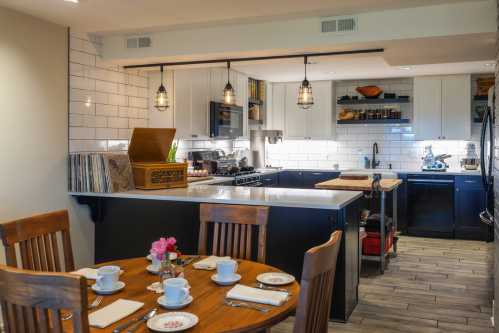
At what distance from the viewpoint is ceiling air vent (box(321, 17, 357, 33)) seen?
12.4ft

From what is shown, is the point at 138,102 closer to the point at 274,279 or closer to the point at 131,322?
the point at 274,279

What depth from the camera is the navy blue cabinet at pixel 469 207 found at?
651 centimetres

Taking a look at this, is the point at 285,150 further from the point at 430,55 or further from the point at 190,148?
the point at 430,55

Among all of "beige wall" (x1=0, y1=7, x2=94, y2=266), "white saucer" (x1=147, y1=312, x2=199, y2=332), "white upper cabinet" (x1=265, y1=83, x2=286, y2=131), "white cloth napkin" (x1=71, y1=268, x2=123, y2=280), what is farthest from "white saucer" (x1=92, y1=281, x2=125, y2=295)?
"white upper cabinet" (x1=265, y1=83, x2=286, y2=131)

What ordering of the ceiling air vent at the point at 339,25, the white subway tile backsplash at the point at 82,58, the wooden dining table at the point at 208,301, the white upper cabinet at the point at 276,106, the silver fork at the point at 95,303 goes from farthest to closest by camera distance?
the white upper cabinet at the point at 276,106, the white subway tile backsplash at the point at 82,58, the ceiling air vent at the point at 339,25, the silver fork at the point at 95,303, the wooden dining table at the point at 208,301

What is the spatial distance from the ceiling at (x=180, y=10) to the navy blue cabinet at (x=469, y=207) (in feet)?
12.2

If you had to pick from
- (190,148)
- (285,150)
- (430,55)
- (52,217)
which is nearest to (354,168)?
(285,150)

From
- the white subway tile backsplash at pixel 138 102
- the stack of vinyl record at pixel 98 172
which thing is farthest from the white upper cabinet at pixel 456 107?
the stack of vinyl record at pixel 98 172

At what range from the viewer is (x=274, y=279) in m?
2.14

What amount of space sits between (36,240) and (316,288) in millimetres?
1539

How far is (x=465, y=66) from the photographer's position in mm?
6277

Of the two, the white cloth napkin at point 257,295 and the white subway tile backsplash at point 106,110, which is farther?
the white subway tile backsplash at point 106,110

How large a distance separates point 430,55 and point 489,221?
1.62 m

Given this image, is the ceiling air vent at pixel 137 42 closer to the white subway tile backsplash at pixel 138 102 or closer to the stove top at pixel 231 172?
the white subway tile backsplash at pixel 138 102
